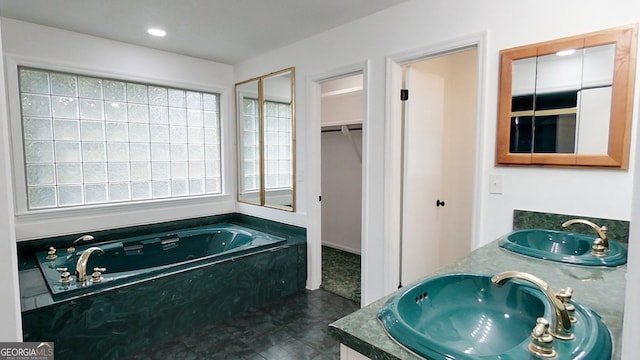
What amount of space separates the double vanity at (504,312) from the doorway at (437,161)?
123 centimetres

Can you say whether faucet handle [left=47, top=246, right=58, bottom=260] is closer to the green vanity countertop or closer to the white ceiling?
the white ceiling

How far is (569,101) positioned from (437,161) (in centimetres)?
141

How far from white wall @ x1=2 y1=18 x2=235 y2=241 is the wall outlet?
9.83 ft

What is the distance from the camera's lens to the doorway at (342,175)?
3977mm

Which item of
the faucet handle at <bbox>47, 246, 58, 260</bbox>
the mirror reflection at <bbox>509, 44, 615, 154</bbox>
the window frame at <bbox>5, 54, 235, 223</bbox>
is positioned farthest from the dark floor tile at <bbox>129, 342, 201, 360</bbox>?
the mirror reflection at <bbox>509, 44, 615, 154</bbox>

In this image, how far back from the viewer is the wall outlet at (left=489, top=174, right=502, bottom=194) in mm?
2002

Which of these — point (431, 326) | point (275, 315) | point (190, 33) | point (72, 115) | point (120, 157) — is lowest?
point (275, 315)

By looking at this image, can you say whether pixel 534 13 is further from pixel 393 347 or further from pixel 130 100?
pixel 130 100

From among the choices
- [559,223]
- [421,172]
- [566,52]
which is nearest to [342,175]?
[421,172]

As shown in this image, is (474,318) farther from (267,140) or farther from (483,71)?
(267,140)

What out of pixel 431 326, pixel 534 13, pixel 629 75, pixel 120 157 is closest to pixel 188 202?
pixel 120 157

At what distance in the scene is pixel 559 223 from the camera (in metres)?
1.78

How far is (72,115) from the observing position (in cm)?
304

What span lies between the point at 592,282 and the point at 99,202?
3730 millimetres
